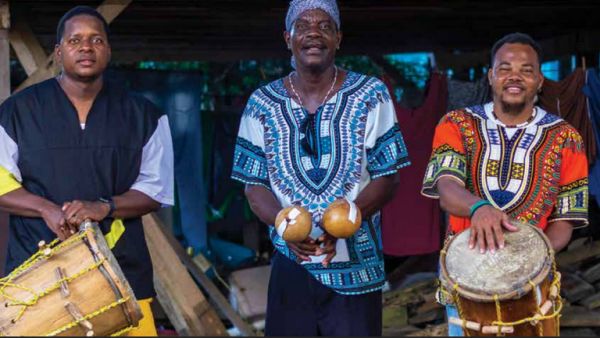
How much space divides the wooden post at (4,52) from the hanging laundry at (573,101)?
362cm

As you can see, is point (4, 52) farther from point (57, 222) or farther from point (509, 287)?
point (509, 287)

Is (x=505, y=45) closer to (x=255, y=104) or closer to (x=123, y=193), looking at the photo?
(x=255, y=104)

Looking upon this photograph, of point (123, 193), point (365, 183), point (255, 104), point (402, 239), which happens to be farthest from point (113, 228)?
point (402, 239)

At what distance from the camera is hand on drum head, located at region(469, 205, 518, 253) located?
3150mm

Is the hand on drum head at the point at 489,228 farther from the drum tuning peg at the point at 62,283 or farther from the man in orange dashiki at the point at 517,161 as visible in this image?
the drum tuning peg at the point at 62,283

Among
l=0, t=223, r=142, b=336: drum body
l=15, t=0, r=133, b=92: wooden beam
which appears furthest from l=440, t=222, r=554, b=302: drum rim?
l=15, t=0, r=133, b=92: wooden beam

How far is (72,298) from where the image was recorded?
121 inches

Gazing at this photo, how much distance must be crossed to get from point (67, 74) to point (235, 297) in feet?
14.3

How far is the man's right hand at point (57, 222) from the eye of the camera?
3.33m

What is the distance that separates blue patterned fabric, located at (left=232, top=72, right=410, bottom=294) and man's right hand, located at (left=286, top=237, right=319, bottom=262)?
0.16ft

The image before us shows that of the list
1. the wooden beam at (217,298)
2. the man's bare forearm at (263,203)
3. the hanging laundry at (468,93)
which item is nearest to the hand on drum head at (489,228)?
the man's bare forearm at (263,203)

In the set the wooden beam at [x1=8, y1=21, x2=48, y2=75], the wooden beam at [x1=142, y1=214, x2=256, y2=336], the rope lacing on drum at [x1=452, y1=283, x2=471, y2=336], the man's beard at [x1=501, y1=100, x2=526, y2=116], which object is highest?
the wooden beam at [x1=8, y1=21, x2=48, y2=75]

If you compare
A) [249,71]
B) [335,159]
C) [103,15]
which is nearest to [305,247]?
[335,159]

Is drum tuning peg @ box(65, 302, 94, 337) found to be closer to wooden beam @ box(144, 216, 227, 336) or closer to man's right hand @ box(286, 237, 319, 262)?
man's right hand @ box(286, 237, 319, 262)
